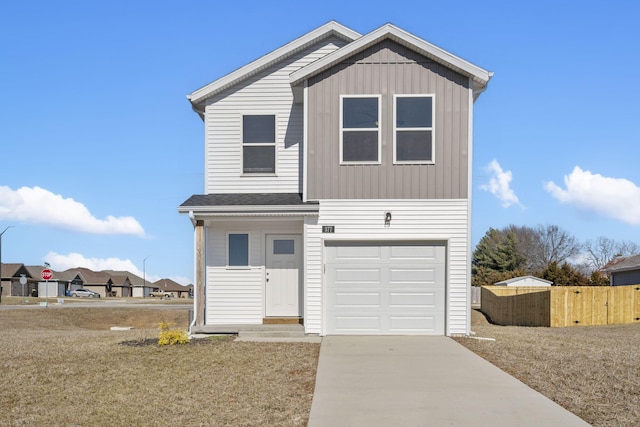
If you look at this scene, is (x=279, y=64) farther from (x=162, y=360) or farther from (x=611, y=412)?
(x=611, y=412)

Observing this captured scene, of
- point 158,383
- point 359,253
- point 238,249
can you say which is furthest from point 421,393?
point 238,249

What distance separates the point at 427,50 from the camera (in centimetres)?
1385

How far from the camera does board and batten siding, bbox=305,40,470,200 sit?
45.8 feet

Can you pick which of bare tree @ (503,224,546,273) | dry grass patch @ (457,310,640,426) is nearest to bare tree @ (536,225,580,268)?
bare tree @ (503,224,546,273)

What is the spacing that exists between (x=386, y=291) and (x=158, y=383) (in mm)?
6556

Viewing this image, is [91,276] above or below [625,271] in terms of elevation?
below

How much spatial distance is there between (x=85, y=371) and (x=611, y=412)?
24.5 feet

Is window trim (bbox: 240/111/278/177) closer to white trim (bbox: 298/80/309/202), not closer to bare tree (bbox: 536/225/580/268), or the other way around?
white trim (bbox: 298/80/309/202)

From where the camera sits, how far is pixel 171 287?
123 metres

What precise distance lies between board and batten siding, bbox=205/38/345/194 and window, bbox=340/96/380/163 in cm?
158

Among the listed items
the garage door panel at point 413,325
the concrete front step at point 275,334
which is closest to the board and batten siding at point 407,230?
the garage door panel at point 413,325

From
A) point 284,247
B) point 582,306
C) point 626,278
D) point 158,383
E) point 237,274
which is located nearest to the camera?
point 158,383

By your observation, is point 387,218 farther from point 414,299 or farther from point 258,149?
point 258,149

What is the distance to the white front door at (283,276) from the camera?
49.2ft
